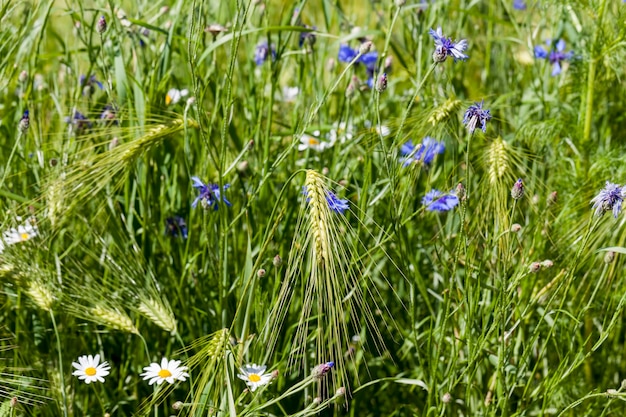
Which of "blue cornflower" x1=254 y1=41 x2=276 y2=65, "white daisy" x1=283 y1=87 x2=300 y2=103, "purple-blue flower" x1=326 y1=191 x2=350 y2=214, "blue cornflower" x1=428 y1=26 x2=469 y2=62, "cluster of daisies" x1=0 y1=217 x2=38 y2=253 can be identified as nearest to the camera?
"purple-blue flower" x1=326 y1=191 x2=350 y2=214

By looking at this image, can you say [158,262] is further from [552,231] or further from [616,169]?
[616,169]

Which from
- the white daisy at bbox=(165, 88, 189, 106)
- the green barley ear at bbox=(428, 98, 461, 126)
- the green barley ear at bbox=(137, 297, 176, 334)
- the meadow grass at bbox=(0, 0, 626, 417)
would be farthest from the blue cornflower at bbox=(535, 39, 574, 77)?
the green barley ear at bbox=(137, 297, 176, 334)

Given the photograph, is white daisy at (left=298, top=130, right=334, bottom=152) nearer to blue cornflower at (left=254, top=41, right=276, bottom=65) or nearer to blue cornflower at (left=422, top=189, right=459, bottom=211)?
blue cornflower at (left=254, top=41, right=276, bottom=65)

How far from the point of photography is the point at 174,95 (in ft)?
7.63

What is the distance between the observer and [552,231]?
2133 mm

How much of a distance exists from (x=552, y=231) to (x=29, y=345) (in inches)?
46.6

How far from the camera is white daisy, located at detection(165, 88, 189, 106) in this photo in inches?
90.6

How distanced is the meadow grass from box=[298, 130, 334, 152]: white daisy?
12mm

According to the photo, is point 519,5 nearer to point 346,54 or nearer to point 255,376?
point 346,54

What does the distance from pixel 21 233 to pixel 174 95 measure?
1.95 feet

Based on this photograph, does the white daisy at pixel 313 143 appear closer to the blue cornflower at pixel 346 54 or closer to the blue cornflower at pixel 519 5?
the blue cornflower at pixel 346 54

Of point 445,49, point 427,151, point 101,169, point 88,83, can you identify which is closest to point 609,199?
point 445,49

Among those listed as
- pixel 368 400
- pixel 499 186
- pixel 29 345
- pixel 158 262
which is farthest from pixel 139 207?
pixel 499 186

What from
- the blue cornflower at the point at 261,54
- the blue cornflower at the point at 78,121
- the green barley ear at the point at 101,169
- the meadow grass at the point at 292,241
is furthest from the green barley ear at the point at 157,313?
the blue cornflower at the point at 261,54
